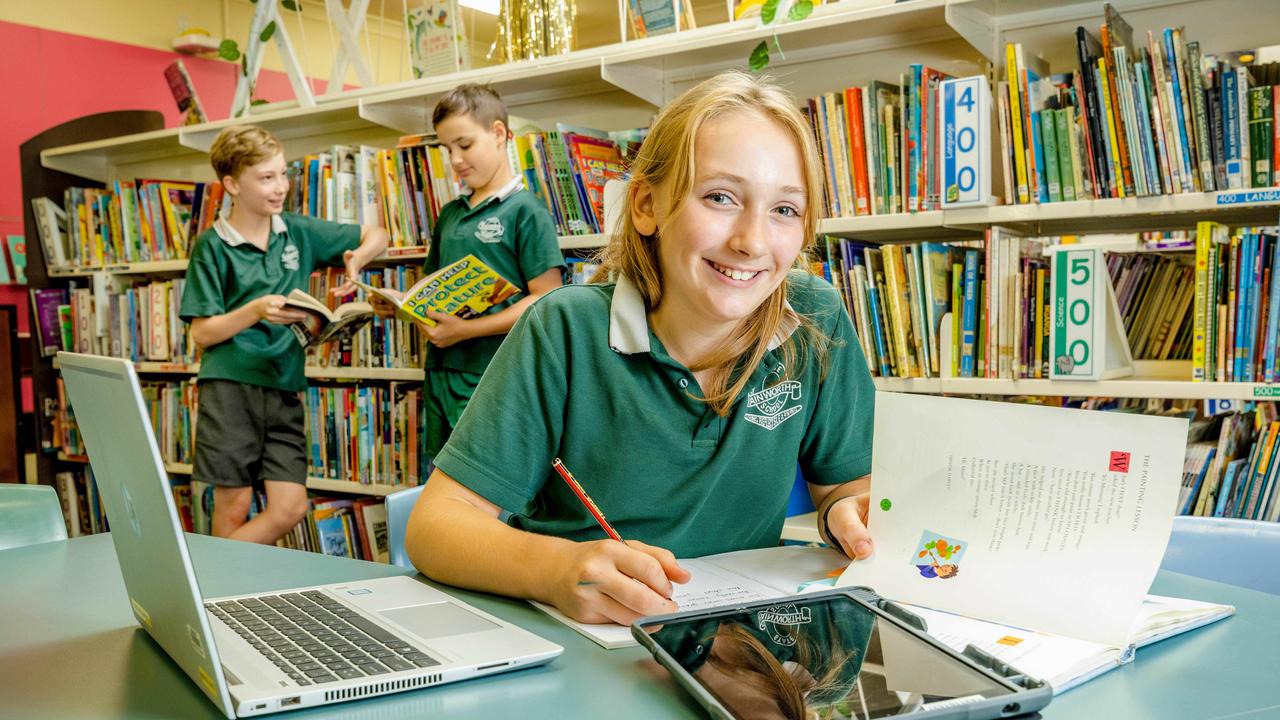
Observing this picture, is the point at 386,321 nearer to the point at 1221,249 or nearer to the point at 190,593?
the point at 1221,249

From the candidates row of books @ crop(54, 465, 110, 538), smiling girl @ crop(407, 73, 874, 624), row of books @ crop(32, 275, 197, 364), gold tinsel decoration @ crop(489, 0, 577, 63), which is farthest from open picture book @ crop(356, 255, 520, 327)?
row of books @ crop(54, 465, 110, 538)

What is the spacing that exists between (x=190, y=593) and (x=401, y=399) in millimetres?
A: 2685

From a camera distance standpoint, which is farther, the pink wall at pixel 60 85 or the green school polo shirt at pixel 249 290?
the pink wall at pixel 60 85

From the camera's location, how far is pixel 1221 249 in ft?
6.41

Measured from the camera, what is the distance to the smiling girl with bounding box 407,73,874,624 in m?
1.09

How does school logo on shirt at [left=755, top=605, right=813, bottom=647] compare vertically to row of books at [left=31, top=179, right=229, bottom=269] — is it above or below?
below

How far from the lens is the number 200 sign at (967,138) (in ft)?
6.97

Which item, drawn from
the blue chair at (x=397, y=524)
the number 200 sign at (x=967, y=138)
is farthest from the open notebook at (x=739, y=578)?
the number 200 sign at (x=967, y=138)

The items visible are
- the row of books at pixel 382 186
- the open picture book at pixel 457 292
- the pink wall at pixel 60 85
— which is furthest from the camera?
the pink wall at pixel 60 85

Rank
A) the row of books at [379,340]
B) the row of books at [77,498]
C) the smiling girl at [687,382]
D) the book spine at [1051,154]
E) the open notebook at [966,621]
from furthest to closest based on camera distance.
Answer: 1. the row of books at [77,498]
2. the row of books at [379,340]
3. the book spine at [1051,154]
4. the smiling girl at [687,382]
5. the open notebook at [966,621]

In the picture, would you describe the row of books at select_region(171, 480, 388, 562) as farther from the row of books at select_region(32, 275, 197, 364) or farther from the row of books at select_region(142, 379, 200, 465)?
the row of books at select_region(32, 275, 197, 364)

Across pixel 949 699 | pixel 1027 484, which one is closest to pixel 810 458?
pixel 1027 484

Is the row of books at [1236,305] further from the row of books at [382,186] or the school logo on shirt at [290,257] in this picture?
the school logo on shirt at [290,257]

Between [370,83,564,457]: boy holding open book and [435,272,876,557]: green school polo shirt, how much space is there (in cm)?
142
